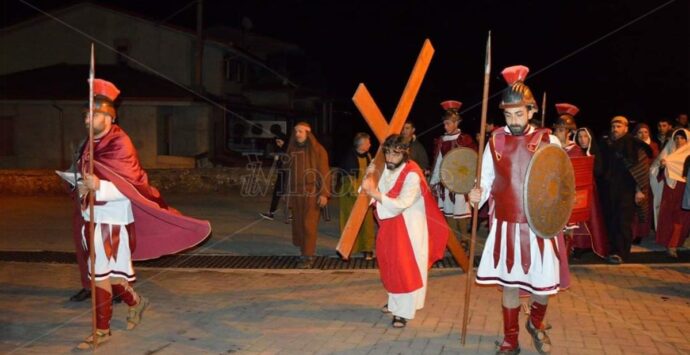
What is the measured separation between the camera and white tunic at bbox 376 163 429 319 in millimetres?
5855

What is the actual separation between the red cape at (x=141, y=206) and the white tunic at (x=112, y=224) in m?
0.09

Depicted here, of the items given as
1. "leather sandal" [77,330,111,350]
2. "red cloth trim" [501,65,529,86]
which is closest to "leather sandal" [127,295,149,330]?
"leather sandal" [77,330,111,350]

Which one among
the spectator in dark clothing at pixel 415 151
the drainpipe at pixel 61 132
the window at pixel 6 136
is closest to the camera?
the spectator in dark clothing at pixel 415 151

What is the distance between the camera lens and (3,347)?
17.8 ft

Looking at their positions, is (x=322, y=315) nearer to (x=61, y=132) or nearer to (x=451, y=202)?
(x=451, y=202)

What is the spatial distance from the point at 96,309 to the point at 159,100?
21.7 m

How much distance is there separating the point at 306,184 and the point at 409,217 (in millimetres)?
2820

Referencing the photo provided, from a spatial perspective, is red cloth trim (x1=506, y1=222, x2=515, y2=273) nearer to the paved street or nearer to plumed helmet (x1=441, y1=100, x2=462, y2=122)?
the paved street

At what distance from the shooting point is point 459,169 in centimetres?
768

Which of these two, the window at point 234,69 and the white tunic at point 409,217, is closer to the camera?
the white tunic at point 409,217

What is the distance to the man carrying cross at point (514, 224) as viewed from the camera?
4.99 meters

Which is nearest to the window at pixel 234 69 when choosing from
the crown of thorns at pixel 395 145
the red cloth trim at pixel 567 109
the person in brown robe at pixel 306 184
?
the person in brown robe at pixel 306 184

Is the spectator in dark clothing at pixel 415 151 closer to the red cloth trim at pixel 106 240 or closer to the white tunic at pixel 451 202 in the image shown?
the white tunic at pixel 451 202

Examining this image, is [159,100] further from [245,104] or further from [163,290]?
[163,290]
